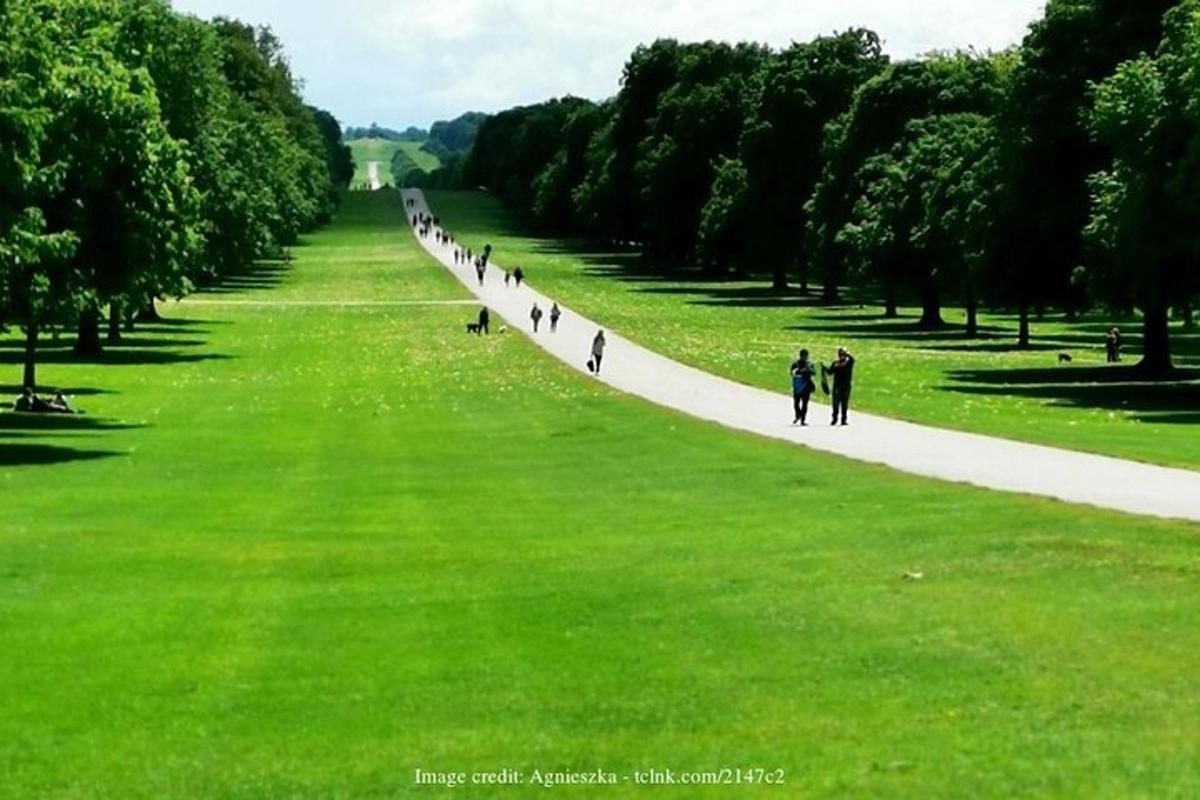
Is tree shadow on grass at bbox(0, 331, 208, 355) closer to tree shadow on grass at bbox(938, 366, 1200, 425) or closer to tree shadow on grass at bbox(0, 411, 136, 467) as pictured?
tree shadow on grass at bbox(0, 411, 136, 467)

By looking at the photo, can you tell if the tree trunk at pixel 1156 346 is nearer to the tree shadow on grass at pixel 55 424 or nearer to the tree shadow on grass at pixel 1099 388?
the tree shadow on grass at pixel 1099 388

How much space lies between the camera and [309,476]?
31438 millimetres

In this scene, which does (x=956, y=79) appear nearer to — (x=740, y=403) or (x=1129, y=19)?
(x=1129, y=19)

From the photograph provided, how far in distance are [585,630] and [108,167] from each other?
3426 centimetres

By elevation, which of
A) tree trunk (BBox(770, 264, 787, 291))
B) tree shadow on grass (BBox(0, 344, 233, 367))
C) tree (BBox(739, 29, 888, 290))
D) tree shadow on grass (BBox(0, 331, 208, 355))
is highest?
tree (BBox(739, 29, 888, 290))

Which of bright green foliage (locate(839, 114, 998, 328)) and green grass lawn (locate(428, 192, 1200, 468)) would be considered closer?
green grass lawn (locate(428, 192, 1200, 468))

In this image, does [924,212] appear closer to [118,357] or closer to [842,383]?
[118,357]

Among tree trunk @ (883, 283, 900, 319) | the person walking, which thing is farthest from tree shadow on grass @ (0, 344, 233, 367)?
tree trunk @ (883, 283, 900, 319)

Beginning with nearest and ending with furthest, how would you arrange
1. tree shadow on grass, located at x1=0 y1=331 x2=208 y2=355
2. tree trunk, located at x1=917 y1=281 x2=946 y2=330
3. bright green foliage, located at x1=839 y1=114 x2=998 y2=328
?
tree shadow on grass, located at x1=0 y1=331 x2=208 y2=355 < bright green foliage, located at x1=839 y1=114 x2=998 y2=328 < tree trunk, located at x1=917 y1=281 x2=946 y2=330

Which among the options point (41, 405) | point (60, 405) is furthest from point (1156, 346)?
point (41, 405)

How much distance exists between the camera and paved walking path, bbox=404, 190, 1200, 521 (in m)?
23.7

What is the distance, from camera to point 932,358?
64188 millimetres

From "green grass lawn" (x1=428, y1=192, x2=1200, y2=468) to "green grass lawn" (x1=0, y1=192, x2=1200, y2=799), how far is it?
757 cm

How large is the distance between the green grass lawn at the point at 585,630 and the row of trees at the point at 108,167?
504 centimetres
